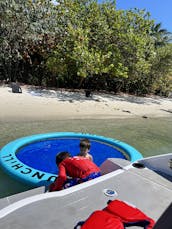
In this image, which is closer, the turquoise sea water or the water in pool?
the water in pool

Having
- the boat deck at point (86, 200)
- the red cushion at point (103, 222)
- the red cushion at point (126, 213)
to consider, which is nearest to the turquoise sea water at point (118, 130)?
the boat deck at point (86, 200)

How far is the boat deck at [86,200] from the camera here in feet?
6.45

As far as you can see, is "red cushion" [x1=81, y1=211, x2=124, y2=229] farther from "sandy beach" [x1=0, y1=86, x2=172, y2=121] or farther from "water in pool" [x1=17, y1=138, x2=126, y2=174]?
"sandy beach" [x1=0, y1=86, x2=172, y2=121]

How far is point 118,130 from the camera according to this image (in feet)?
30.9

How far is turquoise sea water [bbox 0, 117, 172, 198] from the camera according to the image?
7.38 m

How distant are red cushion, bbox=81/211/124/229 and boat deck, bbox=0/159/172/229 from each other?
25 cm

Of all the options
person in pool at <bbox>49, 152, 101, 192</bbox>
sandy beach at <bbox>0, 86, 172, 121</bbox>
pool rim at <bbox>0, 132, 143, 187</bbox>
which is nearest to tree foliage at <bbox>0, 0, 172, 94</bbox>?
sandy beach at <bbox>0, 86, 172, 121</bbox>

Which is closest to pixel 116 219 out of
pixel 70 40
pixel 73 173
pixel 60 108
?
pixel 73 173

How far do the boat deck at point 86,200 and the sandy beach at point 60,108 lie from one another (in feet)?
23.0

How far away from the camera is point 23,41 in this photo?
14305 mm

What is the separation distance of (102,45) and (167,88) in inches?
386

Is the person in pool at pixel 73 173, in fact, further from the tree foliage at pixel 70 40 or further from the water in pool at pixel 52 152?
the tree foliage at pixel 70 40

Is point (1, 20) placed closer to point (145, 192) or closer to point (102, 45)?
point (102, 45)

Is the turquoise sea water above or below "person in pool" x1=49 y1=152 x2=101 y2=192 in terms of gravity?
below
